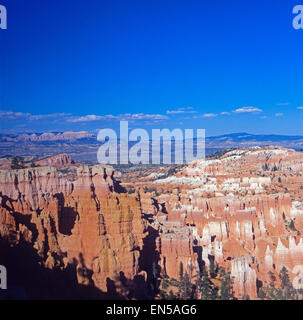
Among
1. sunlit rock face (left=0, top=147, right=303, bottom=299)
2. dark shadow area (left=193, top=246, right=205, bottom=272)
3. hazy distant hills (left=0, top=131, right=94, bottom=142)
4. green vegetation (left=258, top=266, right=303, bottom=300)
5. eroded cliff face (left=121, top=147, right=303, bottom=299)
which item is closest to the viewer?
sunlit rock face (left=0, top=147, right=303, bottom=299)

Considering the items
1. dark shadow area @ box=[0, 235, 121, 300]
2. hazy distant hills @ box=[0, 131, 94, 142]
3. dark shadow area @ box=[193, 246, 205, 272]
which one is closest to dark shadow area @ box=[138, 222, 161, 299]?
dark shadow area @ box=[0, 235, 121, 300]

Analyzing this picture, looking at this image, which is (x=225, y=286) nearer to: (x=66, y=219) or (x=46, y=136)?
(x=66, y=219)

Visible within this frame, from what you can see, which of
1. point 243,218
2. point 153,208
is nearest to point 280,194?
point 243,218

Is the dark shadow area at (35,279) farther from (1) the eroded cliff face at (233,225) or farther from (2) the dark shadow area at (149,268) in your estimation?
(1) the eroded cliff face at (233,225)

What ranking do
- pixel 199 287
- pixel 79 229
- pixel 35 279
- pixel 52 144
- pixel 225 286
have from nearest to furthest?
pixel 35 279
pixel 79 229
pixel 199 287
pixel 225 286
pixel 52 144

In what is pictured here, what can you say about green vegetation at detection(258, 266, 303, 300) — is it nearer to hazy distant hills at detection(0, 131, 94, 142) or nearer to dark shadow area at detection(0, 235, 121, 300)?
dark shadow area at detection(0, 235, 121, 300)

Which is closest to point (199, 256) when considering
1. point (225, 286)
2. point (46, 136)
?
point (225, 286)
